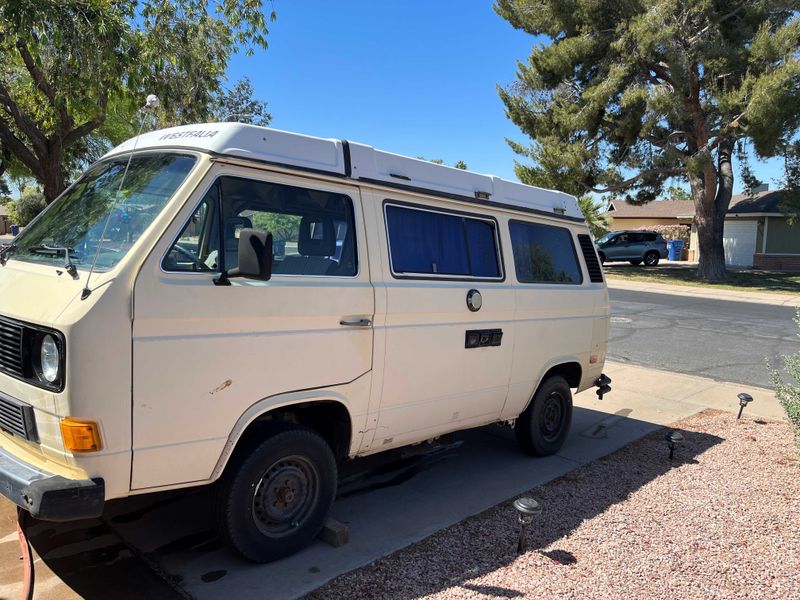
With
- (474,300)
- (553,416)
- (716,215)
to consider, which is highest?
(716,215)

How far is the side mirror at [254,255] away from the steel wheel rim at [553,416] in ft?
11.4

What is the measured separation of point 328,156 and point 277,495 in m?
2.05

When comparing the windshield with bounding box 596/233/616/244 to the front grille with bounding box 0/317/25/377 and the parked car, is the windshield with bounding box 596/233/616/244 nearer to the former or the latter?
the parked car

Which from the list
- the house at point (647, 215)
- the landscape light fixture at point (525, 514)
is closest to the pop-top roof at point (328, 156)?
the landscape light fixture at point (525, 514)

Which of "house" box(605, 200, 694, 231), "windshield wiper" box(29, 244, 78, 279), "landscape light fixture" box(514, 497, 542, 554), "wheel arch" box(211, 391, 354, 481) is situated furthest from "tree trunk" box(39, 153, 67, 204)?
"house" box(605, 200, 694, 231)

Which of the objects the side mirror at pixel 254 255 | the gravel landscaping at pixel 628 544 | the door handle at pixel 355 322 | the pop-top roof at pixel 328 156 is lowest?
the gravel landscaping at pixel 628 544

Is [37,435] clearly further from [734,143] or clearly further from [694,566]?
[734,143]

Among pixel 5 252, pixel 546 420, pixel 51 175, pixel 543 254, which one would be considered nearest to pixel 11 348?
pixel 5 252

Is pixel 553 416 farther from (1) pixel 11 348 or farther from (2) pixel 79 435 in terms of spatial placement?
(1) pixel 11 348

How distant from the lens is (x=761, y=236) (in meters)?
34.6

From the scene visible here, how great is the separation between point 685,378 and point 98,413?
28.0 feet

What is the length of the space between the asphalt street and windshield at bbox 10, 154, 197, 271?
8643 millimetres

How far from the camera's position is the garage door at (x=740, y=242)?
3519cm

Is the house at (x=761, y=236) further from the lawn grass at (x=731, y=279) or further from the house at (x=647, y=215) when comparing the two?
the house at (x=647, y=215)
